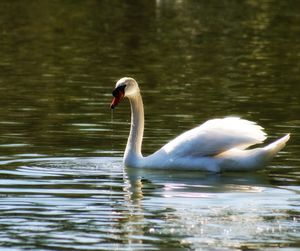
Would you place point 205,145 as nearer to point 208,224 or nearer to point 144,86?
point 208,224

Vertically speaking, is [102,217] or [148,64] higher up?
[148,64]

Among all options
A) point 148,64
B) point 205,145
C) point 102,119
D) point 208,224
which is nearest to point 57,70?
point 148,64

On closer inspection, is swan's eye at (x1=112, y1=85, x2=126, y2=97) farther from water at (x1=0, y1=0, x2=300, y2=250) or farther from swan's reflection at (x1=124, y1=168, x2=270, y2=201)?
swan's reflection at (x1=124, y1=168, x2=270, y2=201)

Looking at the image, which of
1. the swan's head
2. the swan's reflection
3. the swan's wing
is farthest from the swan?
the swan's head

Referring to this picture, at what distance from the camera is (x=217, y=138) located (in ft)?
52.6

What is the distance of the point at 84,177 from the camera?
1578 cm

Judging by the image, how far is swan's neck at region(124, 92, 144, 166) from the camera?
54.8 ft

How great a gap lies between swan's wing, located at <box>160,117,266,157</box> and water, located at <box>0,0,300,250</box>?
1.15 ft

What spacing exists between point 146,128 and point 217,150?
376cm

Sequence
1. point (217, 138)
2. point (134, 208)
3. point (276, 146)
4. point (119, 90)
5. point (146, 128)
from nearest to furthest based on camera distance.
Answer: point (134, 208)
point (276, 146)
point (217, 138)
point (119, 90)
point (146, 128)

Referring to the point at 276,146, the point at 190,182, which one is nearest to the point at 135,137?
the point at 190,182

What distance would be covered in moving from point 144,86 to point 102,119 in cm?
505

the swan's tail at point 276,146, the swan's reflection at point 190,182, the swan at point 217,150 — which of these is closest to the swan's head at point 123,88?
the swan at point 217,150

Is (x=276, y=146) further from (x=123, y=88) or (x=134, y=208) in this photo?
(x=134, y=208)
